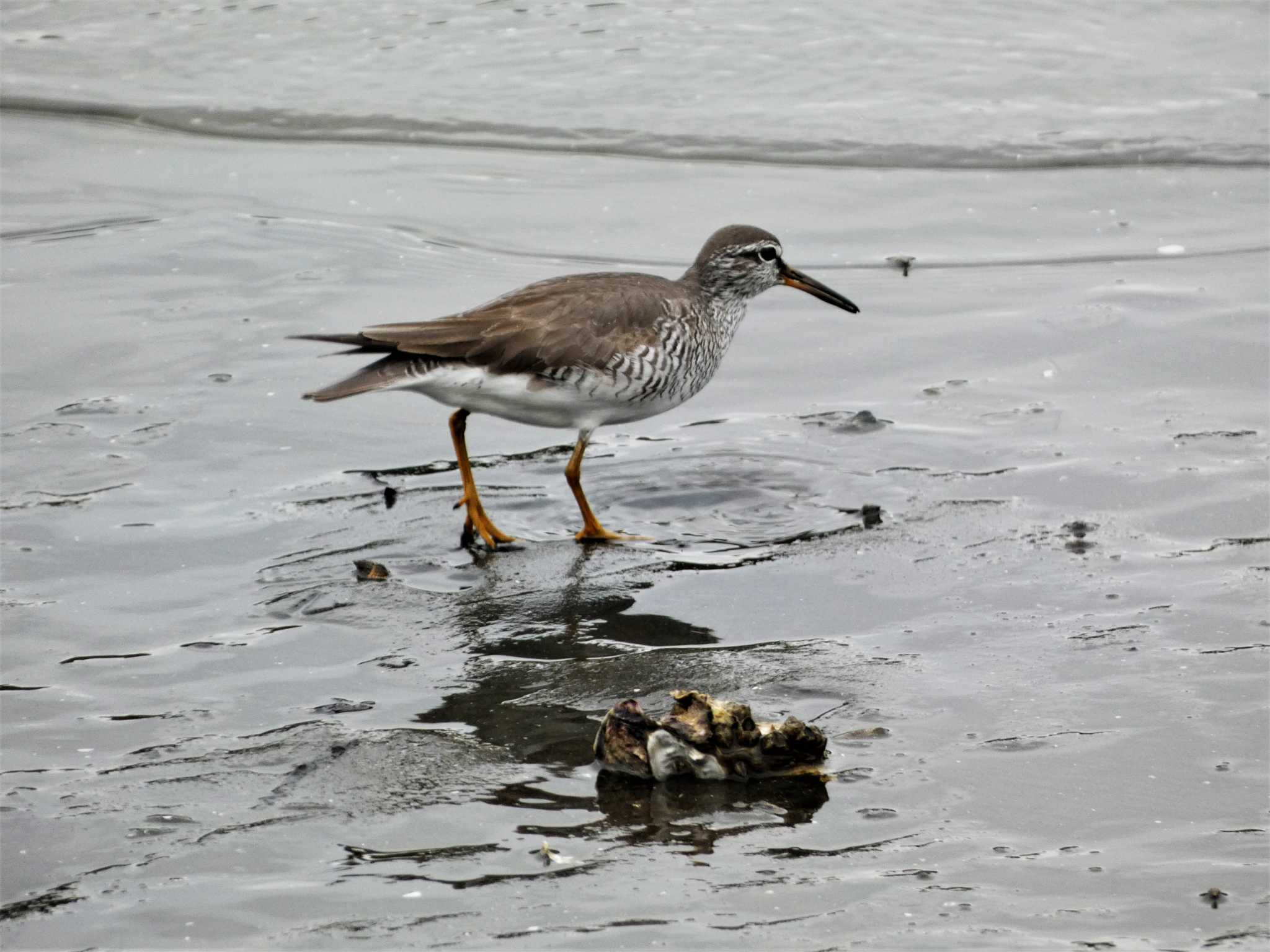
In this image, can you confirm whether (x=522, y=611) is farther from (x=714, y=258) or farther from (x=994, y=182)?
(x=994, y=182)

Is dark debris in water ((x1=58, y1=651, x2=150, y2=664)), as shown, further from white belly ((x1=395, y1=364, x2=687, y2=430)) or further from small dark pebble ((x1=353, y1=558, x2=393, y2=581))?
white belly ((x1=395, y1=364, x2=687, y2=430))

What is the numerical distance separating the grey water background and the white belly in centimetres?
36

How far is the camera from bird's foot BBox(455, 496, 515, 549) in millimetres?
7094

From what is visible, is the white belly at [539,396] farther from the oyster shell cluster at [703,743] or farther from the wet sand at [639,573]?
the oyster shell cluster at [703,743]

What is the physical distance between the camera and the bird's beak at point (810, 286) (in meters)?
8.67

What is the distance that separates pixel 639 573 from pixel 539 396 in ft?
3.73

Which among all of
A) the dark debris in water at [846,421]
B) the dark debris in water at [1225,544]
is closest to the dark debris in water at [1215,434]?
the dark debris in water at [1225,544]

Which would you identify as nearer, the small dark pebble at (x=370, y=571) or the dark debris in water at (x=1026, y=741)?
the dark debris in water at (x=1026, y=741)

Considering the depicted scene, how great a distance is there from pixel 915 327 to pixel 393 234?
11.2 ft

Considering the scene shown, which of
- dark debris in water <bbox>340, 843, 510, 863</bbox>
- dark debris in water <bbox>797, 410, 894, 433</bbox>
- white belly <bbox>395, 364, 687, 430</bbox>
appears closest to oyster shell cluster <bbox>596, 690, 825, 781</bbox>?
dark debris in water <bbox>340, 843, 510, 863</bbox>

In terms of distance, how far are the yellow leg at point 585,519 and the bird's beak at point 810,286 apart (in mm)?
1860

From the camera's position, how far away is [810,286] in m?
8.70

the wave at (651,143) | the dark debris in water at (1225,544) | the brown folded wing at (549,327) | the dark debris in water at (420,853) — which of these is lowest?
the dark debris in water at (420,853)

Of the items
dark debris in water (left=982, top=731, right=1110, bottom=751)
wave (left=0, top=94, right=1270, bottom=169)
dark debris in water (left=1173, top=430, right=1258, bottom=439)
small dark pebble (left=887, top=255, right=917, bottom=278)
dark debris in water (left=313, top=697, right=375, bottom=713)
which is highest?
wave (left=0, top=94, right=1270, bottom=169)
